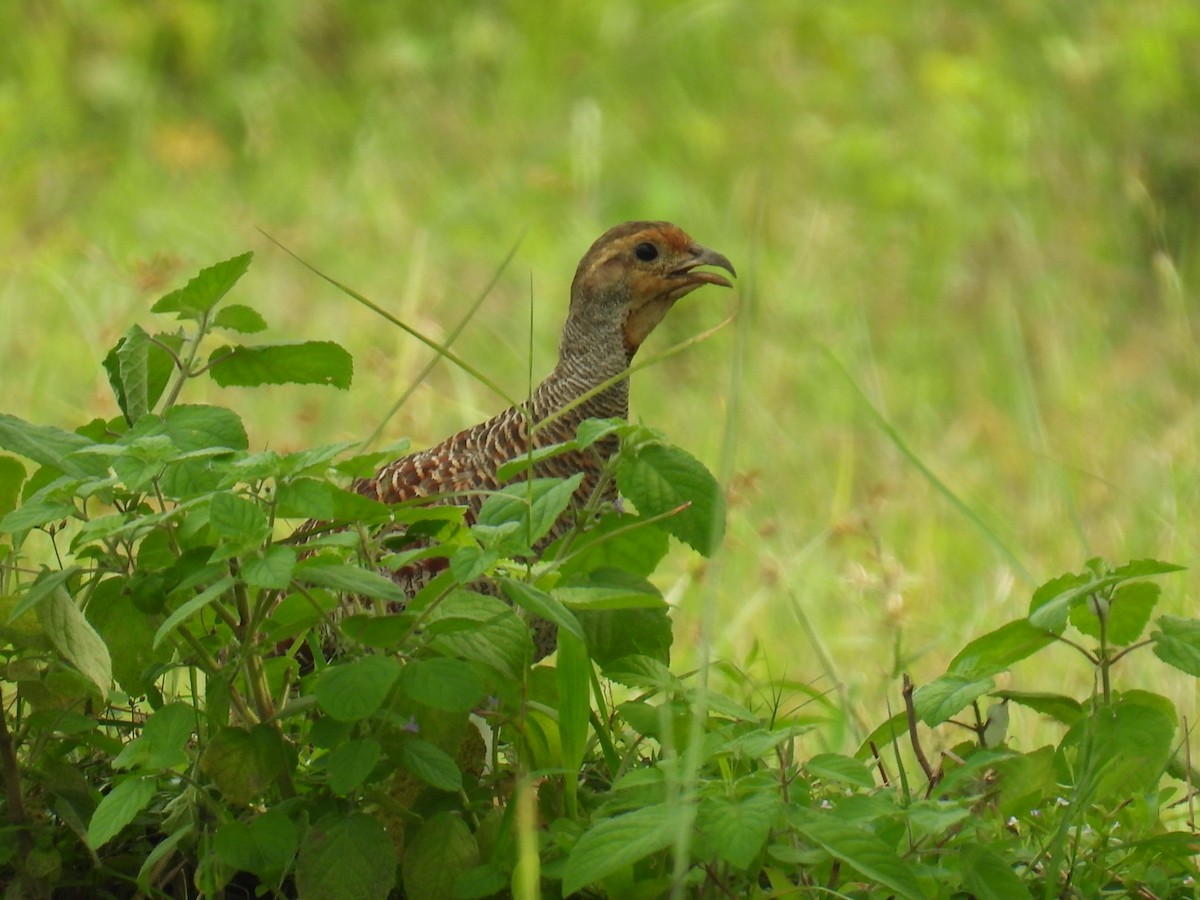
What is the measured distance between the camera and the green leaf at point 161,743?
5.28 feet

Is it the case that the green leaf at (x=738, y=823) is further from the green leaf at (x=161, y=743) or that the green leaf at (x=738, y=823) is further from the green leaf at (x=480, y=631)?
the green leaf at (x=161, y=743)

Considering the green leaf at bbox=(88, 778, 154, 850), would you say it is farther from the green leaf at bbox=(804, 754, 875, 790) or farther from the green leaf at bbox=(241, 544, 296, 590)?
the green leaf at bbox=(804, 754, 875, 790)

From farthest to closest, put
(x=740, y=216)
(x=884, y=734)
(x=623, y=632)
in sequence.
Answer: (x=740, y=216)
(x=884, y=734)
(x=623, y=632)

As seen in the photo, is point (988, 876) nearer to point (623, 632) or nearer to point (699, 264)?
point (623, 632)

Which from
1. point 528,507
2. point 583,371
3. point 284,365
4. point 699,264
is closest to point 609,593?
point 528,507

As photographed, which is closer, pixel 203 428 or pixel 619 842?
pixel 619 842

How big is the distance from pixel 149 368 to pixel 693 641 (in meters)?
1.79

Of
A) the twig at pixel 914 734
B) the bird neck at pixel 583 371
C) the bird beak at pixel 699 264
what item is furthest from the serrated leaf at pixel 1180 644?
the bird beak at pixel 699 264

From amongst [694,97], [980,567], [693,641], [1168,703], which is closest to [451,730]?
[1168,703]

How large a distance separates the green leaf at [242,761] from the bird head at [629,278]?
4.53 feet

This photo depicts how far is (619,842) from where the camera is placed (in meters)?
1.53

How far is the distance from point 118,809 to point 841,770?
636 mm

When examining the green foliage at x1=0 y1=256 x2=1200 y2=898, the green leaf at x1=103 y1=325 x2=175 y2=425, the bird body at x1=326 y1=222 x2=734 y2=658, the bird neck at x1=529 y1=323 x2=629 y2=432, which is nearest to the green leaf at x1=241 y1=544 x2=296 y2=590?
the green foliage at x1=0 y1=256 x2=1200 y2=898

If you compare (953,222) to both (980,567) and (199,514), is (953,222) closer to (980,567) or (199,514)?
(980,567)
